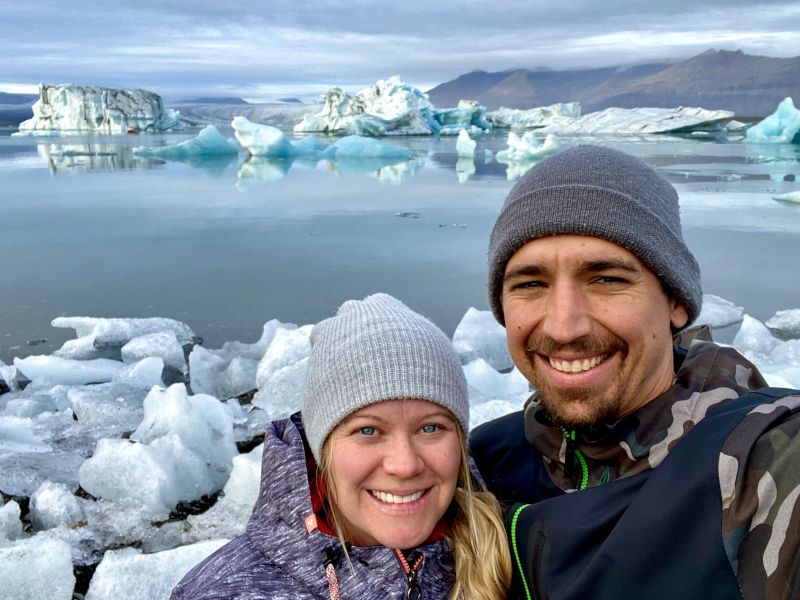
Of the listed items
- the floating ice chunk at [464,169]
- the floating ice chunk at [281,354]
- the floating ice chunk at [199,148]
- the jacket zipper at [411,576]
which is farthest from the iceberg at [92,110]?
the jacket zipper at [411,576]

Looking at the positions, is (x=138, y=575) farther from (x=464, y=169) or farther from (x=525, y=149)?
(x=525, y=149)

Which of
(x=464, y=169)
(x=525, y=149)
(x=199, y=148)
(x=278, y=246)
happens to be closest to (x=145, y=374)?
(x=278, y=246)

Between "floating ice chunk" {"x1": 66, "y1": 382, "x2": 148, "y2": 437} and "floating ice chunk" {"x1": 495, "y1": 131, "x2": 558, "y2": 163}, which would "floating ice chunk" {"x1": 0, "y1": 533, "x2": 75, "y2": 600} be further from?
"floating ice chunk" {"x1": 495, "y1": 131, "x2": 558, "y2": 163}

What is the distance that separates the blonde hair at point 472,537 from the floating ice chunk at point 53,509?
1.45 meters

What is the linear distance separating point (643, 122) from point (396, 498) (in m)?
32.8

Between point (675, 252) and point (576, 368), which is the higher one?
point (675, 252)

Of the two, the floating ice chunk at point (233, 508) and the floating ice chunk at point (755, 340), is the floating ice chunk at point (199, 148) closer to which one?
the floating ice chunk at point (755, 340)

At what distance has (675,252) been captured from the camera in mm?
1390

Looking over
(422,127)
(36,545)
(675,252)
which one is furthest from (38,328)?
(422,127)

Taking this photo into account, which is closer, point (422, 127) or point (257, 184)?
point (257, 184)

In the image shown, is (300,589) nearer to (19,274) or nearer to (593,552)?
(593,552)

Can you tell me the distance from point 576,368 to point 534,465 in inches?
Result: 10.5

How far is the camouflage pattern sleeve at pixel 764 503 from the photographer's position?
2.79 ft

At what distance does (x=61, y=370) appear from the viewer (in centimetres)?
389
